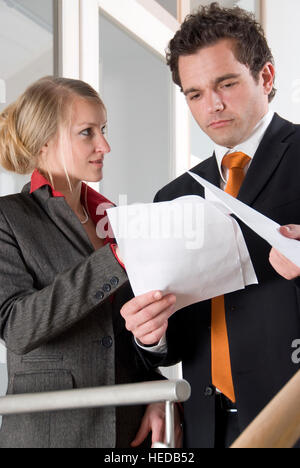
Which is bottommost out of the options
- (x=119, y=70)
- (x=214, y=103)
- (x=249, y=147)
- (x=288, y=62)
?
(x=249, y=147)

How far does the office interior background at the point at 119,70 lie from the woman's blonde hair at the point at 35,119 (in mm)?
493

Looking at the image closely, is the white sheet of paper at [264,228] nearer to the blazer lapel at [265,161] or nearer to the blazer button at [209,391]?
the blazer lapel at [265,161]

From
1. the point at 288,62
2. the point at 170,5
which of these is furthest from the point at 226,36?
the point at 288,62

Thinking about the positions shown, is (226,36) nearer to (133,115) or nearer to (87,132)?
(87,132)

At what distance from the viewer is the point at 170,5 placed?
3473mm

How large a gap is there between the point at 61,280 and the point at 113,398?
36cm

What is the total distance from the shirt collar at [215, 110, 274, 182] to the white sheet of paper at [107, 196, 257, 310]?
1.17ft

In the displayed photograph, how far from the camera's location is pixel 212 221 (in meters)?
1.05

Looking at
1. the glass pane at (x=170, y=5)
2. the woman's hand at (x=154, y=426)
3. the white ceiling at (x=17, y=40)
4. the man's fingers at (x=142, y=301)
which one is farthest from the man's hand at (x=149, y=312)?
the glass pane at (x=170, y=5)

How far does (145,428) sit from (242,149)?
656 mm

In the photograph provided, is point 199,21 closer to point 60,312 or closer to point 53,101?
point 53,101

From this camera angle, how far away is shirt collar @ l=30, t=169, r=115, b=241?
4.69 ft

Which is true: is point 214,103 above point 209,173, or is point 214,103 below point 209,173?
above

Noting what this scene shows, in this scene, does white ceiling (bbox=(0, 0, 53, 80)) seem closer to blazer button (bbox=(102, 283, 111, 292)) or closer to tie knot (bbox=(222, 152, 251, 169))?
tie knot (bbox=(222, 152, 251, 169))
